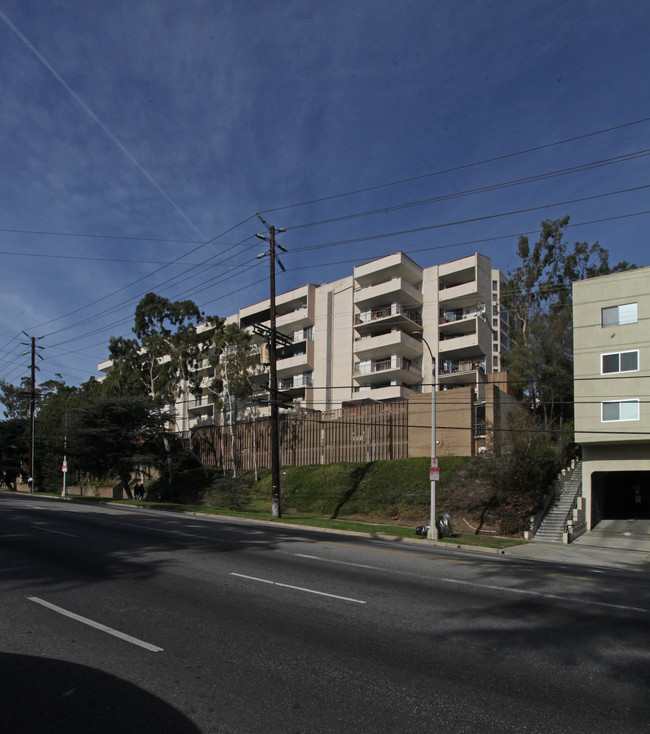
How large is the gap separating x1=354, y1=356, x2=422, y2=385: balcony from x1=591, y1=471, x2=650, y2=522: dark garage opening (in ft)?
55.5

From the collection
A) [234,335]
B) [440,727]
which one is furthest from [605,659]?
[234,335]

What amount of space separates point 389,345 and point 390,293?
16.0 feet

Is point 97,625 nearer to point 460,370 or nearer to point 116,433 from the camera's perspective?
point 116,433

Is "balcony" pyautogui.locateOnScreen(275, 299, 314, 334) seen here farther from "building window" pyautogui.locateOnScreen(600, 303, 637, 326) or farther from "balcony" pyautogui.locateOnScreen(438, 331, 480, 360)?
"building window" pyautogui.locateOnScreen(600, 303, 637, 326)

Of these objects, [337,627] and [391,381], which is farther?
[391,381]

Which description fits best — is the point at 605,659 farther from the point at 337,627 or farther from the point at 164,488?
the point at 164,488

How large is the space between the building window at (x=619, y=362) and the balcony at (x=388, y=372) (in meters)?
20.3

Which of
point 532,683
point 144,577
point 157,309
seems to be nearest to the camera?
point 532,683

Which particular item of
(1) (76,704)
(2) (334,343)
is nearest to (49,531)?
(1) (76,704)

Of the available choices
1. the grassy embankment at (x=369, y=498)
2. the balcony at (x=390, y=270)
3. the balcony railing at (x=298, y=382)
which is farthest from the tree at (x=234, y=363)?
the balcony at (x=390, y=270)

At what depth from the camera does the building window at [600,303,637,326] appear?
1119 inches

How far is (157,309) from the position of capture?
174 ft

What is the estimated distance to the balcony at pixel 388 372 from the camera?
162 ft

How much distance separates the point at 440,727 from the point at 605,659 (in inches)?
109
